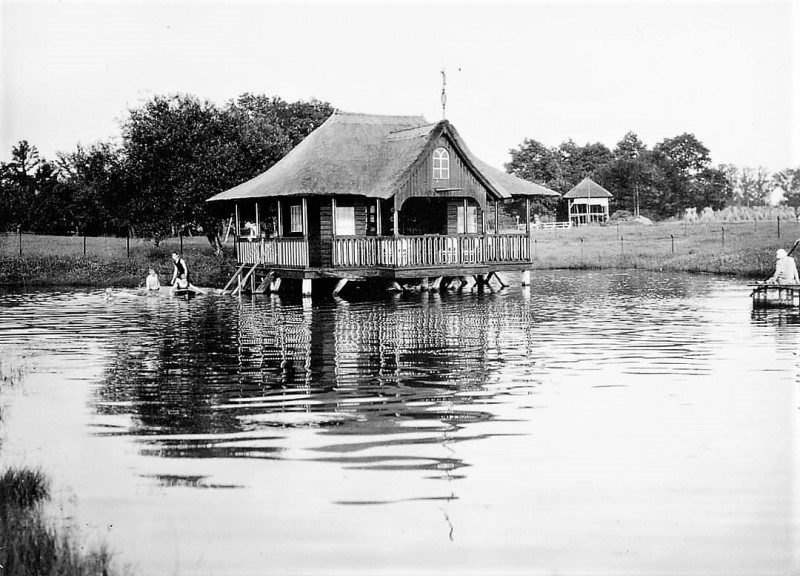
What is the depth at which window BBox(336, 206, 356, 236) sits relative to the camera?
111ft

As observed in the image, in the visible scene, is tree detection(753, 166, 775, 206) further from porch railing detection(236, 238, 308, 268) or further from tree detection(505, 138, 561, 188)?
porch railing detection(236, 238, 308, 268)

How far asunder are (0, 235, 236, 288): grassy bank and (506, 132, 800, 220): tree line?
166 ft

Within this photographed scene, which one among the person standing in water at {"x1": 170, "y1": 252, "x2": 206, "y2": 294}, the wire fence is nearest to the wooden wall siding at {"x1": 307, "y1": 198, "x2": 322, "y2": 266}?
the person standing in water at {"x1": 170, "y1": 252, "x2": 206, "y2": 294}

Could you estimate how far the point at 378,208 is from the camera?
104ft

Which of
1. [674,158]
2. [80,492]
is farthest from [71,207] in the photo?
[674,158]

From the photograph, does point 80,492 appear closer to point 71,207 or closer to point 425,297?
point 425,297

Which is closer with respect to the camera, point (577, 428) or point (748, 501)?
point (748, 501)

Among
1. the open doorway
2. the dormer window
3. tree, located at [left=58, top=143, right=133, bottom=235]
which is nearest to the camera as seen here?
the dormer window

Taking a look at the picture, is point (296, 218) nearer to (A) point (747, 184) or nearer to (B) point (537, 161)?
(B) point (537, 161)

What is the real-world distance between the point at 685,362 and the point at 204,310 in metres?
15.3

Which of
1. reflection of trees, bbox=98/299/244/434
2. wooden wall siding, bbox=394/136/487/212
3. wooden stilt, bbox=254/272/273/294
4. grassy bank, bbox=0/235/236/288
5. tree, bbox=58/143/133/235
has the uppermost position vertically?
tree, bbox=58/143/133/235

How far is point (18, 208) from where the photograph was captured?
47094mm

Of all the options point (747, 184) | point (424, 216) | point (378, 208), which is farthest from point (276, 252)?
point (747, 184)

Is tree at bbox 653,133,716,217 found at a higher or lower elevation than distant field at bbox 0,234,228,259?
higher
